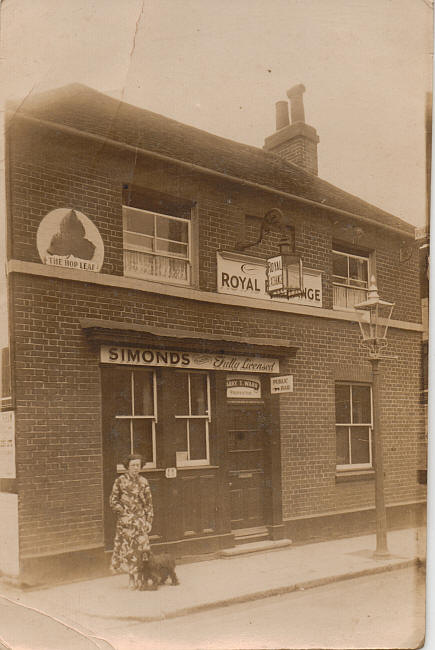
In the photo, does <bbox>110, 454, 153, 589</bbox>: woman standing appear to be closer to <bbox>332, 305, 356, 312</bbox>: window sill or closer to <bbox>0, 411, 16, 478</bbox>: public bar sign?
<bbox>0, 411, 16, 478</bbox>: public bar sign

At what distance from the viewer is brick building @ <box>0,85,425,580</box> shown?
5.67m

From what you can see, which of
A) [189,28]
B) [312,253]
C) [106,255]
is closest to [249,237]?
[312,253]

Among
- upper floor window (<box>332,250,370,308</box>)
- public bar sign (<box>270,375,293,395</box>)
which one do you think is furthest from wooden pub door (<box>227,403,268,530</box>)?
upper floor window (<box>332,250,370,308</box>)

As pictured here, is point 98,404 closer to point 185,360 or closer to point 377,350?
point 185,360

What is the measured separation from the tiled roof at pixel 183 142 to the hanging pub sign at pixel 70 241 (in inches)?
32.0

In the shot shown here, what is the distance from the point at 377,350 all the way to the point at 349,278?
2.89 feet

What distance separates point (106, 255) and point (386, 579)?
157 inches

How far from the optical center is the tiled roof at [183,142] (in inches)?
A: 220

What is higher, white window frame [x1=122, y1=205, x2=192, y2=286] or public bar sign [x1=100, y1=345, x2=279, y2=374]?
white window frame [x1=122, y1=205, x2=192, y2=286]

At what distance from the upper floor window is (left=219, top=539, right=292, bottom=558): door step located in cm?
258

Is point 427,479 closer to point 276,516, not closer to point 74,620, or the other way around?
point 276,516

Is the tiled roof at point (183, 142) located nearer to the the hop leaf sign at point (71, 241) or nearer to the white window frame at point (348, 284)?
the white window frame at point (348, 284)

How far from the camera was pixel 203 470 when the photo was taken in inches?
260

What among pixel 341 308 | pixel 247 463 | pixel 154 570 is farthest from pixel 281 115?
pixel 154 570
